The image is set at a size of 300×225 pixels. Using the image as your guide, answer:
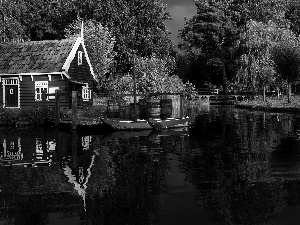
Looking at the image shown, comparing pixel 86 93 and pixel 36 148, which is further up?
pixel 86 93

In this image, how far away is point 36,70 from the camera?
31.9m

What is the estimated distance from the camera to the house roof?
1261 inches

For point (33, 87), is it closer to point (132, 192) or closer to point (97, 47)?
point (97, 47)

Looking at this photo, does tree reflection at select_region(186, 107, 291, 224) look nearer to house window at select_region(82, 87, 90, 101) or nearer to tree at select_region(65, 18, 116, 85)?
house window at select_region(82, 87, 90, 101)

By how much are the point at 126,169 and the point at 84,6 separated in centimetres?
4443

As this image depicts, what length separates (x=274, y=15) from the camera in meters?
69.0

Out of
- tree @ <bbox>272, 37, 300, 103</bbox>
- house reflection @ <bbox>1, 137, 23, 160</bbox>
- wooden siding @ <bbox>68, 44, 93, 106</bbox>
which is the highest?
tree @ <bbox>272, 37, 300, 103</bbox>

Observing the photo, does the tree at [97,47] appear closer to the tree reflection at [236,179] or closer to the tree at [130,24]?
the tree at [130,24]

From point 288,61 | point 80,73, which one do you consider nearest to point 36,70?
point 80,73

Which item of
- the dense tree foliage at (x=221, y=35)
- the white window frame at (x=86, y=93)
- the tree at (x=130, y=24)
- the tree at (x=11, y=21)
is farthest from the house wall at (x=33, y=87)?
the dense tree foliage at (x=221, y=35)

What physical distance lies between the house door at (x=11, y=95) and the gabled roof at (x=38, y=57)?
4.99ft

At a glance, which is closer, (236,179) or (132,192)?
(132,192)

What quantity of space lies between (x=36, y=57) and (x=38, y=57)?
21 centimetres

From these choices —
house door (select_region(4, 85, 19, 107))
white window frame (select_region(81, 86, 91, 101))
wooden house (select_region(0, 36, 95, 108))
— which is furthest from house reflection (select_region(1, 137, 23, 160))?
white window frame (select_region(81, 86, 91, 101))
